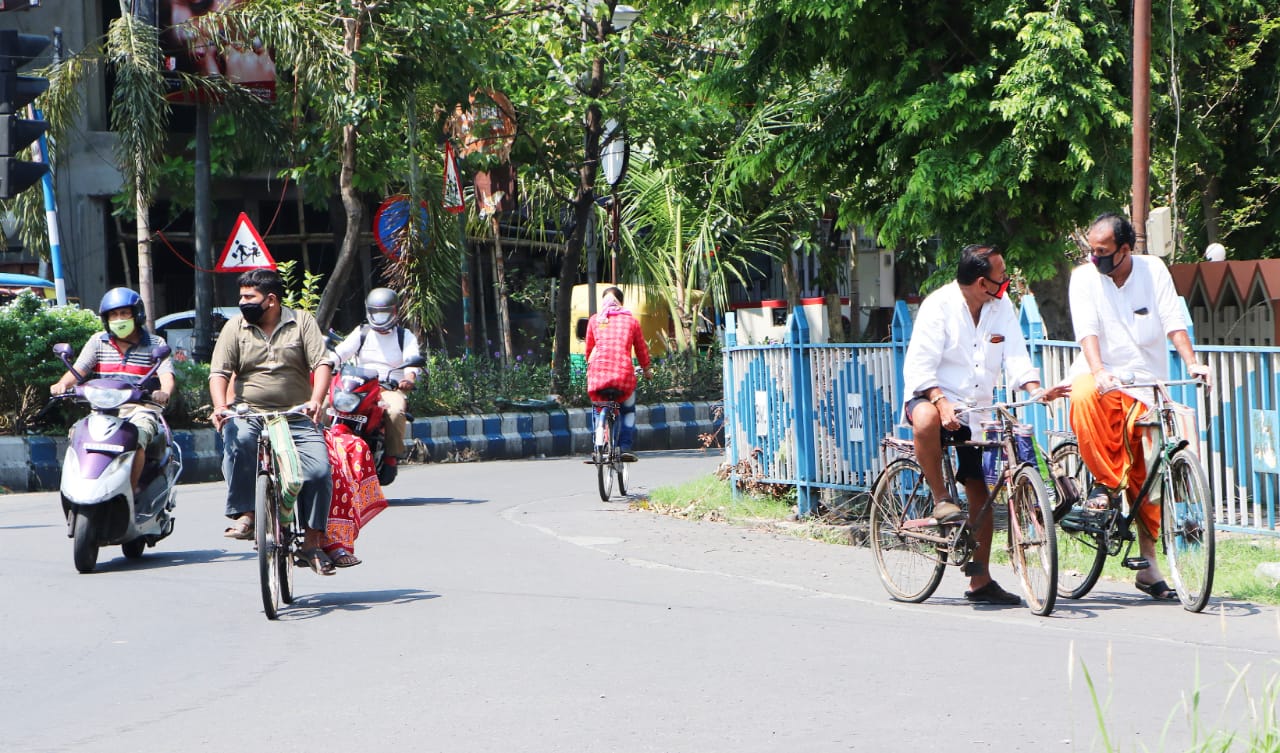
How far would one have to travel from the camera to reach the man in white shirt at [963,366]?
7590 mm

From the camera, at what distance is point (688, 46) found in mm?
26047

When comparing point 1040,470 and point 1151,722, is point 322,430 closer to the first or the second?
point 1040,470

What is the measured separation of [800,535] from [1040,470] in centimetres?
347

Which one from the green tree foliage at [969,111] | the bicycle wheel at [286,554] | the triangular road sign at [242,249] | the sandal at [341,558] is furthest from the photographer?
the triangular road sign at [242,249]

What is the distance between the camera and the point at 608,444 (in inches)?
550

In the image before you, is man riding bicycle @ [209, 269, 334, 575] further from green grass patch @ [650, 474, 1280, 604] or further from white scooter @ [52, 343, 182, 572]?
green grass patch @ [650, 474, 1280, 604]

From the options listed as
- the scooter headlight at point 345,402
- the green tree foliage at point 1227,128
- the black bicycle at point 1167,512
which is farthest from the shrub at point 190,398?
the black bicycle at point 1167,512

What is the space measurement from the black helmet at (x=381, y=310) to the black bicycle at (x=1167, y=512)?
20.9ft

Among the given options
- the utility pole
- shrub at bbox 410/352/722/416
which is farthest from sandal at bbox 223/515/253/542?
shrub at bbox 410/352/722/416

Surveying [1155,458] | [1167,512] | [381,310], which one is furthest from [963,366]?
[381,310]

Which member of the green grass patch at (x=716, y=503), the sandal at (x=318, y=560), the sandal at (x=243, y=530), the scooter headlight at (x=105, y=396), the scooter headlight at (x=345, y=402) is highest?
the scooter headlight at (x=105, y=396)

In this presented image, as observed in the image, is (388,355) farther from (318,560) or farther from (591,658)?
(591,658)

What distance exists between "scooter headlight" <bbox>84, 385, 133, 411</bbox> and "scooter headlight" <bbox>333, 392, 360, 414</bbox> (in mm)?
2282

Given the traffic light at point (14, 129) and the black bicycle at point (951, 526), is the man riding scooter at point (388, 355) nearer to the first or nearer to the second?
the traffic light at point (14, 129)
